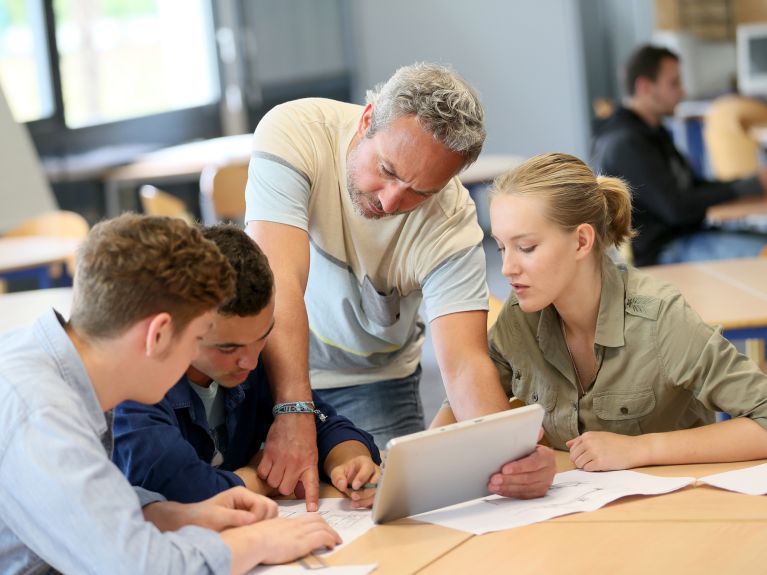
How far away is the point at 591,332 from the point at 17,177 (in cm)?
113

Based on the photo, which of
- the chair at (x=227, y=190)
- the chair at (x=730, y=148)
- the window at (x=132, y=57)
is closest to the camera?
the chair at (x=227, y=190)

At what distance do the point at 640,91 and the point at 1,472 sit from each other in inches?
155

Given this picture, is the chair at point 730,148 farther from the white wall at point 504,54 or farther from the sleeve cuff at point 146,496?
the sleeve cuff at point 146,496

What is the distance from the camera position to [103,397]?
48.9 inches

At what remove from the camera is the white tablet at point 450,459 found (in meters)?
1.36

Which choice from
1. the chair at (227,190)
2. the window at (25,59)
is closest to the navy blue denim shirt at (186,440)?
the chair at (227,190)

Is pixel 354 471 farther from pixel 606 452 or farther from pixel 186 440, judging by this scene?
pixel 606 452

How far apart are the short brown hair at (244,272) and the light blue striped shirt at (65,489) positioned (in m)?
0.29

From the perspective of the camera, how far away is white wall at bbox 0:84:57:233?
2.00 metres

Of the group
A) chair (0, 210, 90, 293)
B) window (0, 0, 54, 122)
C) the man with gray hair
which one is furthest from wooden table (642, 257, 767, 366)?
window (0, 0, 54, 122)

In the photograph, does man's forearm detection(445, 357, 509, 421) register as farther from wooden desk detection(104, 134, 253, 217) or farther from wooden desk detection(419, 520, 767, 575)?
Result: wooden desk detection(104, 134, 253, 217)

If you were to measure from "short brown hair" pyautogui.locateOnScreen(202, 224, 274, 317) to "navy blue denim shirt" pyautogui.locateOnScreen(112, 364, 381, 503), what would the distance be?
20cm

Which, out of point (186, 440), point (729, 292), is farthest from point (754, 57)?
point (186, 440)

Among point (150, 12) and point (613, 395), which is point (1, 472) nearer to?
point (613, 395)
